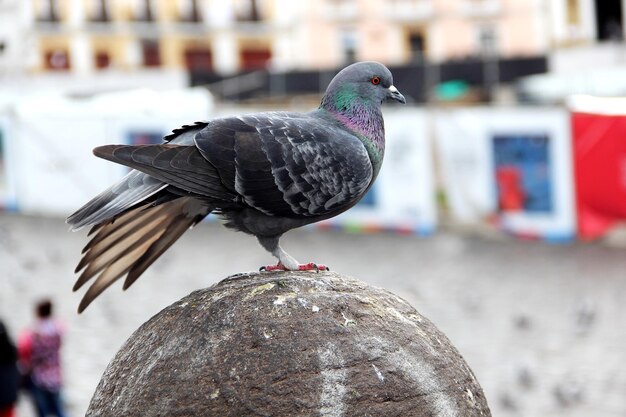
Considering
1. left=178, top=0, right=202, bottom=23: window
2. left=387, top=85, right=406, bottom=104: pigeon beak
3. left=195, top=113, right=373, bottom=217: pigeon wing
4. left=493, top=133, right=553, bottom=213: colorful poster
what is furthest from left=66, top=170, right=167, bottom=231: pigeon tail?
left=178, top=0, right=202, bottom=23: window

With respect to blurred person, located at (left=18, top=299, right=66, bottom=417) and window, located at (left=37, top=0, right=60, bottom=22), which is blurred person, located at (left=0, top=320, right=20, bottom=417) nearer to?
blurred person, located at (left=18, top=299, right=66, bottom=417)

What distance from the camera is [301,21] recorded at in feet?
215

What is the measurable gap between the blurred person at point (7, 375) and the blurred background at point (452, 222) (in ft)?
7.49

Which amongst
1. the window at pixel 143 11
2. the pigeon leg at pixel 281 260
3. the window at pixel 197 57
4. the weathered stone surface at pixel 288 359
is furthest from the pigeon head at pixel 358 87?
the window at pixel 197 57

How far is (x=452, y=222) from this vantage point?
27.3 metres

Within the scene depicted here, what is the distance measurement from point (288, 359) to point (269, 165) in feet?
4.16

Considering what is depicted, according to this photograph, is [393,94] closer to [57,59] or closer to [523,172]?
[523,172]

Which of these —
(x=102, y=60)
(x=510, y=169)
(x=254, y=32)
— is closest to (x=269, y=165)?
(x=510, y=169)

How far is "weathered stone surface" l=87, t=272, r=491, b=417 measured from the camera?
297 inches

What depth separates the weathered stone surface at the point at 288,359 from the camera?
7551mm

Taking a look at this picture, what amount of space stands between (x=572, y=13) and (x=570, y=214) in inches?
1271

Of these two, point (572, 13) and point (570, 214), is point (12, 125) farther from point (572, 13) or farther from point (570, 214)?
point (572, 13)

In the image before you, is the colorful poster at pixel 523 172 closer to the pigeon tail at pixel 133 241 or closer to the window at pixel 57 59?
the pigeon tail at pixel 133 241

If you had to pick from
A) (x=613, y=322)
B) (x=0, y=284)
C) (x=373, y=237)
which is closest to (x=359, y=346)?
(x=613, y=322)
